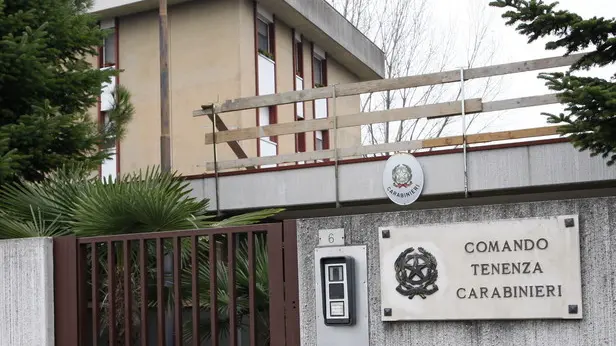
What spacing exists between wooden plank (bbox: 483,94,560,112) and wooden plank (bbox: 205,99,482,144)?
0.65ft

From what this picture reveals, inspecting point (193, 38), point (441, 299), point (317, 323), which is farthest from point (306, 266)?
point (193, 38)

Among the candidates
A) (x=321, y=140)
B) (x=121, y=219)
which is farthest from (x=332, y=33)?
(x=121, y=219)

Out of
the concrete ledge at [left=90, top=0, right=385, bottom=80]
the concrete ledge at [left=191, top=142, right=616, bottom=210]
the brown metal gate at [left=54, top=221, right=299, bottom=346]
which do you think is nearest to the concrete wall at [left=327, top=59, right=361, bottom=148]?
the concrete ledge at [left=90, top=0, right=385, bottom=80]

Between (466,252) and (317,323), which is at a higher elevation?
(466,252)

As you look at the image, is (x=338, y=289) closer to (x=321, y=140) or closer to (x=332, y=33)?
(x=332, y=33)

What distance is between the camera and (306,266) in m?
6.48

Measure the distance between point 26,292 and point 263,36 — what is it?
46.6ft

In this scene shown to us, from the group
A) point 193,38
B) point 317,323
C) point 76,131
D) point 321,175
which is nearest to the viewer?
point 317,323

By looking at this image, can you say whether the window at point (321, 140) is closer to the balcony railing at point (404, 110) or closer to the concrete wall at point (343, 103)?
the concrete wall at point (343, 103)

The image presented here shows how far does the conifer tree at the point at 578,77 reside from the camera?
237 inches

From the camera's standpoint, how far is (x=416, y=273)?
605 cm

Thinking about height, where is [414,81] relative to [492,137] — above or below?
above

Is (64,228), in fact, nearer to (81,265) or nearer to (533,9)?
(81,265)

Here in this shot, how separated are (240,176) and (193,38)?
790cm
